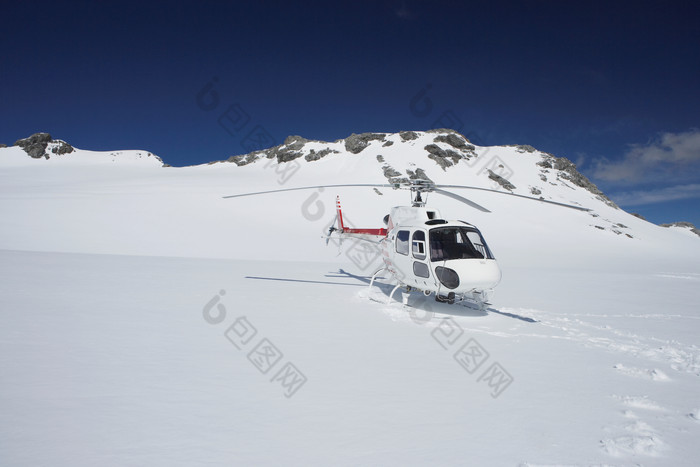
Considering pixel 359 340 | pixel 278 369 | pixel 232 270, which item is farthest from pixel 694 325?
pixel 232 270

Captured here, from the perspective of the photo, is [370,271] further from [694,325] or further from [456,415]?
[456,415]

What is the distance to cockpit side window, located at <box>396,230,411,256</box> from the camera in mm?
9320

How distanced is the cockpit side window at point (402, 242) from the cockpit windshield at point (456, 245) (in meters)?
0.91

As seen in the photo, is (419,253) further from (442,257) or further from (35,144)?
(35,144)

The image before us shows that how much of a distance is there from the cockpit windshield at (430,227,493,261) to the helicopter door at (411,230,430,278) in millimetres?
237

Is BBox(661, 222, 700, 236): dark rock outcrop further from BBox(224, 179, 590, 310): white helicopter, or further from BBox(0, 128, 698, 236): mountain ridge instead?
BBox(224, 179, 590, 310): white helicopter

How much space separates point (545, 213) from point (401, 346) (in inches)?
1894

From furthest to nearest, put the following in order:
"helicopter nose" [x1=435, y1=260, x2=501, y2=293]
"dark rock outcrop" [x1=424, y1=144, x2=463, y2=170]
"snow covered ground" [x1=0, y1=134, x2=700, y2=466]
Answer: "dark rock outcrop" [x1=424, y1=144, x2=463, y2=170], "helicopter nose" [x1=435, y1=260, x2=501, y2=293], "snow covered ground" [x1=0, y1=134, x2=700, y2=466]

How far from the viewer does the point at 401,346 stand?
6531 millimetres

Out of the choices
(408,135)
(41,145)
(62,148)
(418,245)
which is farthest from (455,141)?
(41,145)

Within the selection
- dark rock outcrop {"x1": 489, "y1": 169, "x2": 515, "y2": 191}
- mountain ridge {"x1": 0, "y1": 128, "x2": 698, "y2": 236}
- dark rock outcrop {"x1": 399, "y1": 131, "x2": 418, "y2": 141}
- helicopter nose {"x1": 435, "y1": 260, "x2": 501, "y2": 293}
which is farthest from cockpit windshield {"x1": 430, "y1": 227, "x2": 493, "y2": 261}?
dark rock outcrop {"x1": 399, "y1": 131, "x2": 418, "y2": 141}

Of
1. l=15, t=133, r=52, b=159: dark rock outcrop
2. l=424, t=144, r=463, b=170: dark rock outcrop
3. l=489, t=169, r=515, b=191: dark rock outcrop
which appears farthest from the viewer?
l=15, t=133, r=52, b=159: dark rock outcrop

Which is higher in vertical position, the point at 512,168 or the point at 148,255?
the point at 512,168

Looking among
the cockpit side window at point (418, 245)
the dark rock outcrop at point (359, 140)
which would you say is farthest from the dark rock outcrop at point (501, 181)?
the cockpit side window at point (418, 245)
